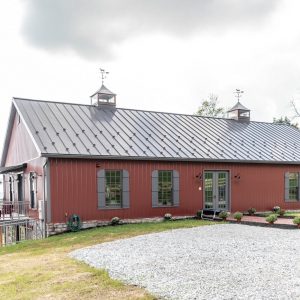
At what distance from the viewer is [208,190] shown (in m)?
17.5

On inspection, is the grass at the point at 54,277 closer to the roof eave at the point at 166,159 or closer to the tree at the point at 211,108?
the roof eave at the point at 166,159

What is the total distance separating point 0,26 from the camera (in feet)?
33.6

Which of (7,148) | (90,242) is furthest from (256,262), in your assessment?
(7,148)

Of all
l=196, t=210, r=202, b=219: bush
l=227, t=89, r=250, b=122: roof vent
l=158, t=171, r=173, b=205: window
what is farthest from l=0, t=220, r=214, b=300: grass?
→ l=227, t=89, r=250, b=122: roof vent

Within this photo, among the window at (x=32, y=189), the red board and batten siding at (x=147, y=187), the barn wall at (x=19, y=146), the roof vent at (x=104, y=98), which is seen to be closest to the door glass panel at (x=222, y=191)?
the red board and batten siding at (x=147, y=187)

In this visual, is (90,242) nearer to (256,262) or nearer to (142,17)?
A: (256,262)

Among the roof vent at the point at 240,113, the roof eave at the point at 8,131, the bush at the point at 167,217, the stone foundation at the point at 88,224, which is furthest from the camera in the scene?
the roof vent at the point at 240,113

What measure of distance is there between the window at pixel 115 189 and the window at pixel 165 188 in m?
1.55

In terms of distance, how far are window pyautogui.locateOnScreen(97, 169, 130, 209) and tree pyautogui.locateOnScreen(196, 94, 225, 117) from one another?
1207 inches

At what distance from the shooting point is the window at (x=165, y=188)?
1627cm

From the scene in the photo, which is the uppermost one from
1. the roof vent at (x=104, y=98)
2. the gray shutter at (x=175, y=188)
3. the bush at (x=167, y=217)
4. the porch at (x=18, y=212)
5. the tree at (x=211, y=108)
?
the tree at (x=211, y=108)

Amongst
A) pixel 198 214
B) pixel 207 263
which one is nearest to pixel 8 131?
pixel 198 214

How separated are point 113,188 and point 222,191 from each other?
5.45m

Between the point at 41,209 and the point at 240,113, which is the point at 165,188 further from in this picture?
the point at 240,113
